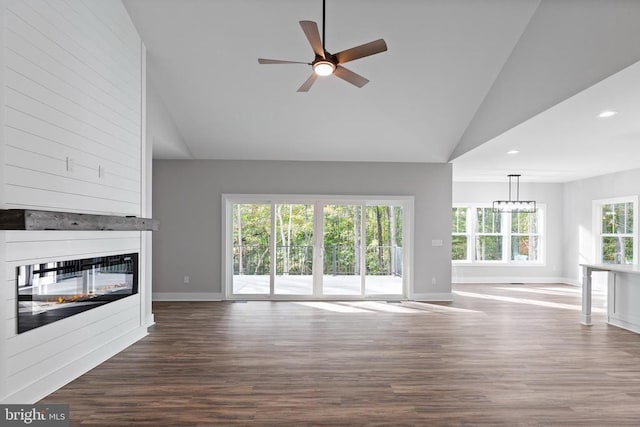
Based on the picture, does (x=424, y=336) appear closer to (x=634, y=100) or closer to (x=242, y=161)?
(x=634, y=100)

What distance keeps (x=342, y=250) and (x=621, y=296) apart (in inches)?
165

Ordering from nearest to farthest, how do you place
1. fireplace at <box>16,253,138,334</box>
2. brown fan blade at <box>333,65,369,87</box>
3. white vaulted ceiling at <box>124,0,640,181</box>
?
fireplace at <box>16,253,138,334</box>, brown fan blade at <box>333,65,369,87</box>, white vaulted ceiling at <box>124,0,640,181</box>

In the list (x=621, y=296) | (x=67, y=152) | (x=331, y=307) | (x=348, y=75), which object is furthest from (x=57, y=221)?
(x=621, y=296)

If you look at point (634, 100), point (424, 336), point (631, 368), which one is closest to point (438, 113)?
point (634, 100)

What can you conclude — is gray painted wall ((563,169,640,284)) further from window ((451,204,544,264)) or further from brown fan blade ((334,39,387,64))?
brown fan blade ((334,39,387,64))

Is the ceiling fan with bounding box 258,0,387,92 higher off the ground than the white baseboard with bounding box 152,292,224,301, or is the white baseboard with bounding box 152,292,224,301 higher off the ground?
the ceiling fan with bounding box 258,0,387,92

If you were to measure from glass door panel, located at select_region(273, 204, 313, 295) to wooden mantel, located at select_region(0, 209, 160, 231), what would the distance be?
10.3 feet

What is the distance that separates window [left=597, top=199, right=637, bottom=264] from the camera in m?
7.76

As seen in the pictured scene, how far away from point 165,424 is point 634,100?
4844 mm

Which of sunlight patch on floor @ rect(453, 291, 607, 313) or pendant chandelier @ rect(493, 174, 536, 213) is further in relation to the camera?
pendant chandelier @ rect(493, 174, 536, 213)

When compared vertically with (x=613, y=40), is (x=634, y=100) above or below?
below

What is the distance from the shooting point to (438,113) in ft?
18.3

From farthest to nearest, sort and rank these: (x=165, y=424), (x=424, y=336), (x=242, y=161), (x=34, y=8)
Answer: (x=242, y=161) → (x=424, y=336) → (x=34, y=8) → (x=165, y=424)

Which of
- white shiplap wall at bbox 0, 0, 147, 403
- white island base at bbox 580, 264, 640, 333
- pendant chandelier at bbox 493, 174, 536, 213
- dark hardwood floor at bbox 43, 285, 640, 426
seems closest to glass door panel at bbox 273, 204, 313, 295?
dark hardwood floor at bbox 43, 285, 640, 426
